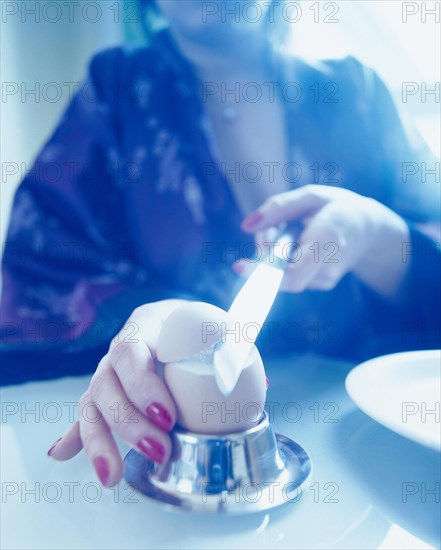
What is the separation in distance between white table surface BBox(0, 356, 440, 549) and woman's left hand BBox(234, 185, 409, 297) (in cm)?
15

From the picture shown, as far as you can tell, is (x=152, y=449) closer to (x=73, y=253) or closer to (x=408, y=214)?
(x=73, y=253)

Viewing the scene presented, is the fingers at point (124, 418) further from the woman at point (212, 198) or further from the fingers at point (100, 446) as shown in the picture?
the woman at point (212, 198)

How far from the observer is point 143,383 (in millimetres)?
336

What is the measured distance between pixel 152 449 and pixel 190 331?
3.0 inches

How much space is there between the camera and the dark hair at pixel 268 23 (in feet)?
2.80

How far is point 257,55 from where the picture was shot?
90 centimetres

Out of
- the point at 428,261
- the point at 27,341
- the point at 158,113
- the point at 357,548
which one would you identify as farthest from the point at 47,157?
the point at 357,548

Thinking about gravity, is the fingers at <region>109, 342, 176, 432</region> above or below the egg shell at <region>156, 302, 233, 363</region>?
below

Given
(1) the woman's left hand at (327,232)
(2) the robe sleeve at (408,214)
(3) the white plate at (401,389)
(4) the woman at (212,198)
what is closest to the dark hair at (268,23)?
(4) the woman at (212,198)

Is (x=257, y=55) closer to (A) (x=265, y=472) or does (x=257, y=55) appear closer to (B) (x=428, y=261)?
(B) (x=428, y=261)

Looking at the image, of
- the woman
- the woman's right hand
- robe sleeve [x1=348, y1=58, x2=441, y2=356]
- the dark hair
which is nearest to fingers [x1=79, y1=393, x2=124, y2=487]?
the woman's right hand

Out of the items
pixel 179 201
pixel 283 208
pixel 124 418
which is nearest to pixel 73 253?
pixel 179 201

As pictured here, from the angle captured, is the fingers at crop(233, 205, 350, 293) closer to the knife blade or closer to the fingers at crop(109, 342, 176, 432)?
the knife blade

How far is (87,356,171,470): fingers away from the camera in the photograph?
318 millimetres
